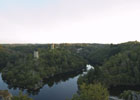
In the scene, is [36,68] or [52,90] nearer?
[52,90]

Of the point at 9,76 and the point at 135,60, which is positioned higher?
the point at 135,60

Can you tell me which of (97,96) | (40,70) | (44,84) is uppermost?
(97,96)

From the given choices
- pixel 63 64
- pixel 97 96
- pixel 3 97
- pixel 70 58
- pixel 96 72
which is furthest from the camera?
pixel 70 58

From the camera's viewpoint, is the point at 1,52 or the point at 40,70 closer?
the point at 40,70

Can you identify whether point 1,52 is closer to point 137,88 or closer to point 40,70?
point 40,70

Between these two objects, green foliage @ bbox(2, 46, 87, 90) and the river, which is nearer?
the river

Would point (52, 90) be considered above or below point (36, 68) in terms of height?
below

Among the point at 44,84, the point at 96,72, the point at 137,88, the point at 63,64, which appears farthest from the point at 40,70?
the point at 137,88

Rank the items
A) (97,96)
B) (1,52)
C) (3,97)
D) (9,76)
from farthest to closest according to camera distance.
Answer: (1,52) → (9,76) → (3,97) → (97,96)

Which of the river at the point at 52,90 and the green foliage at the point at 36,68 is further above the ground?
the green foliage at the point at 36,68

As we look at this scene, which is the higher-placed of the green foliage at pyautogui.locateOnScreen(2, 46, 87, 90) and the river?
the green foliage at pyautogui.locateOnScreen(2, 46, 87, 90)

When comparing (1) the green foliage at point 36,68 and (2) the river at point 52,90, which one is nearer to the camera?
(2) the river at point 52,90
